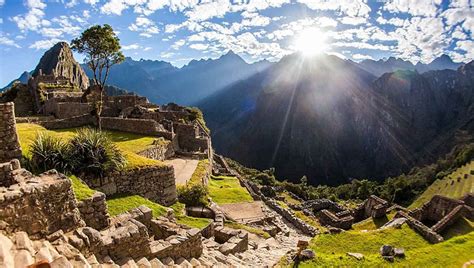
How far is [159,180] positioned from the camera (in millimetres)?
→ 14758

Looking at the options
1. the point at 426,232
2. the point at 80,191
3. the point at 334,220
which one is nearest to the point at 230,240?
the point at 80,191

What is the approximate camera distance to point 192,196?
17.3 m

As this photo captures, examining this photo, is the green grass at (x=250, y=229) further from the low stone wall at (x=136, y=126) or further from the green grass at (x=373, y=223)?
the low stone wall at (x=136, y=126)

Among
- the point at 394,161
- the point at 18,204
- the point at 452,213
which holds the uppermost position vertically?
the point at 18,204

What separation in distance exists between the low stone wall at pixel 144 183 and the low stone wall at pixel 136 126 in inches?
531

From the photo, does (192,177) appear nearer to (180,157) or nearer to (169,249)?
(180,157)

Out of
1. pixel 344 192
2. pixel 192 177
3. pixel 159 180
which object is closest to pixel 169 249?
pixel 159 180

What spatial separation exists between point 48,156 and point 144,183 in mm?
4035

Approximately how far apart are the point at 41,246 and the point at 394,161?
713ft

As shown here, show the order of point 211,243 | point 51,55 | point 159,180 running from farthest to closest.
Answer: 1. point 51,55
2. point 159,180
3. point 211,243

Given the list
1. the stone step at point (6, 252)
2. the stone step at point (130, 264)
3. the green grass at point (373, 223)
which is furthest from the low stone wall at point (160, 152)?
the stone step at point (6, 252)

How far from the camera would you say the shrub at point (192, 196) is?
56.0 feet

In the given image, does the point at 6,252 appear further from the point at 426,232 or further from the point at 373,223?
the point at 373,223

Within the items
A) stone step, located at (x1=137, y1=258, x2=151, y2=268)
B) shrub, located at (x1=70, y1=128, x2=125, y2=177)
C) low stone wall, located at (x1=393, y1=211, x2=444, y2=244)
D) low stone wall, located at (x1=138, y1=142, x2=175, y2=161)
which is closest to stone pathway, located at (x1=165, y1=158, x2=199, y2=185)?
low stone wall, located at (x1=138, y1=142, x2=175, y2=161)
